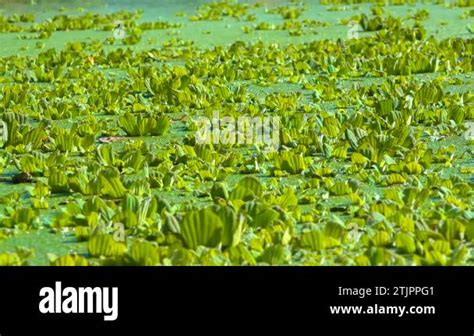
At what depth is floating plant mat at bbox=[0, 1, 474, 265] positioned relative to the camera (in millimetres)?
3982

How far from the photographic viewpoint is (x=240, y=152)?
222 inches
